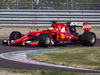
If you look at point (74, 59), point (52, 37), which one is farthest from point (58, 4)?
point (74, 59)

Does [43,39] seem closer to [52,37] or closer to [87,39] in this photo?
[52,37]

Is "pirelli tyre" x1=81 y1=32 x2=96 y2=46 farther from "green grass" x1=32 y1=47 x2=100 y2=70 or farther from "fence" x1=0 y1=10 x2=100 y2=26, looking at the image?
"fence" x1=0 y1=10 x2=100 y2=26

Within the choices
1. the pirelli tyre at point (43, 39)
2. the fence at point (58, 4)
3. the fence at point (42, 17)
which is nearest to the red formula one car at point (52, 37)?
the pirelli tyre at point (43, 39)

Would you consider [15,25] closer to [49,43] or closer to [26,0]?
[26,0]

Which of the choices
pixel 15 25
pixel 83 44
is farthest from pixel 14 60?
pixel 15 25

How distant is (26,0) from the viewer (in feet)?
77.8

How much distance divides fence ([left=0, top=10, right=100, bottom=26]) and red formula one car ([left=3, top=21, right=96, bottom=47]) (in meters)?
6.40

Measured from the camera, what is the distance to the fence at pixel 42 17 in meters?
21.7

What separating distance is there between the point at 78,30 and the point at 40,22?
2745 mm

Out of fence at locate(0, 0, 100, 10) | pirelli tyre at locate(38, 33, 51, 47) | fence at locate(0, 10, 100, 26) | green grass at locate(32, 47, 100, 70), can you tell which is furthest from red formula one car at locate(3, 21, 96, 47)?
fence at locate(0, 0, 100, 10)

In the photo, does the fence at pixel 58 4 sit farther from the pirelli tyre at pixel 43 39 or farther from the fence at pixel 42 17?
the pirelli tyre at pixel 43 39

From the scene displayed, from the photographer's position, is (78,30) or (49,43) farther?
(78,30)

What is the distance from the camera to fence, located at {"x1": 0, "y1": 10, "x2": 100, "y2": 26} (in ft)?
71.2

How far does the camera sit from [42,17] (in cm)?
2195
